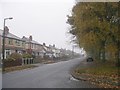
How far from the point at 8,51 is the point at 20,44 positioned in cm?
1207

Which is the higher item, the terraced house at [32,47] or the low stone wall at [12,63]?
the terraced house at [32,47]

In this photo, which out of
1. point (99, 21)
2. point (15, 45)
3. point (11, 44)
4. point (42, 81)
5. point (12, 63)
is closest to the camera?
point (42, 81)

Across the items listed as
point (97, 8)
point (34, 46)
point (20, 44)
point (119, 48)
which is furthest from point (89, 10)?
point (34, 46)

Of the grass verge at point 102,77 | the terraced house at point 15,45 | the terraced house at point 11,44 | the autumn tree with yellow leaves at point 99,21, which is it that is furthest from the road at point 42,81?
the terraced house at point 11,44

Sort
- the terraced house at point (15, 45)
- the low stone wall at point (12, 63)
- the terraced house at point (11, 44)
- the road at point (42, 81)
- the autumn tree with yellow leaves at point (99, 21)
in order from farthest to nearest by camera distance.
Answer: the terraced house at point (15, 45)
the terraced house at point (11, 44)
the low stone wall at point (12, 63)
the autumn tree with yellow leaves at point (99, 21)
the road at point (42, 81)

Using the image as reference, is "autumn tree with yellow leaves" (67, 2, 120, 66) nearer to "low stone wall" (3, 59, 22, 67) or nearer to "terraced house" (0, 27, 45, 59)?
"low stone wall" (3, 59, 22, 67)

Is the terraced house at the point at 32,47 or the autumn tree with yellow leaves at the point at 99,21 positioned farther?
the terraced house at the point at 32,47

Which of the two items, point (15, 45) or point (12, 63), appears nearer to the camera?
point (12, 63)

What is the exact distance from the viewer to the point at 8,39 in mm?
72188

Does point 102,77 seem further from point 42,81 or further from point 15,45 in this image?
point 15,45

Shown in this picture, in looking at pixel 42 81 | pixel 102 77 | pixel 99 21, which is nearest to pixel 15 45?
pixel 99 21

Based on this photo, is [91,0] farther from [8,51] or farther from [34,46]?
[34,46]

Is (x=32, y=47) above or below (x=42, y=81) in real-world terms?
above

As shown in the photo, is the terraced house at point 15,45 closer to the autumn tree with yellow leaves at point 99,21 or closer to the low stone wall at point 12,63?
the low stone wall at point 12,63
